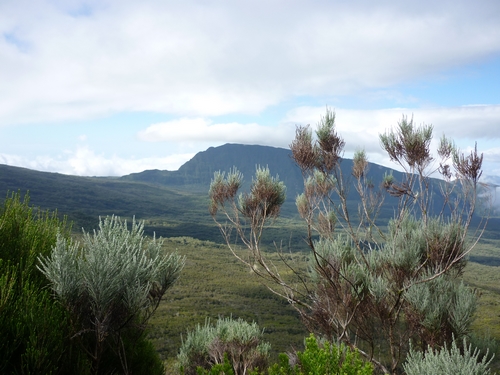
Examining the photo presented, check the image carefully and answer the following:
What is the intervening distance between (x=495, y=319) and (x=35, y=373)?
40831 millimetres

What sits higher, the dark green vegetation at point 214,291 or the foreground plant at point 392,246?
the foreground plant at point 392,246

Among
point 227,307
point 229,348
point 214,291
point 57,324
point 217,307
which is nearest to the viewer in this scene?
point 57,324

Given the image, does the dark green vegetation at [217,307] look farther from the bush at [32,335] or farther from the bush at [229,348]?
the bush at [32,335]

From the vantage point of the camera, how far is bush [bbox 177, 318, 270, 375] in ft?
23.2

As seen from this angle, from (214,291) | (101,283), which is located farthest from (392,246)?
(214,291)

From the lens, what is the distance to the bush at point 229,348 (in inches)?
278

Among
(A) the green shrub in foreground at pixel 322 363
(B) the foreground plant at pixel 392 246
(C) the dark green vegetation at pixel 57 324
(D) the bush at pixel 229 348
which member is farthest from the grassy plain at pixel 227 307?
(A) the green shrub in foreground at pixel 322 363

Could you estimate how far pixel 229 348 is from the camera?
733 cm

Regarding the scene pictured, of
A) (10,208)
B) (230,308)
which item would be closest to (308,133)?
(10,208)

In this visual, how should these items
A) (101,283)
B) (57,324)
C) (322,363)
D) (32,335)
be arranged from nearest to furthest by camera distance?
(322,363), (32,335), (57,324), (101,283)

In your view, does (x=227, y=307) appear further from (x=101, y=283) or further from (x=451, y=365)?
(x=451, y=365)

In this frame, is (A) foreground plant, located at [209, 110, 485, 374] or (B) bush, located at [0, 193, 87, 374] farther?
(A) foreground plant, located at [209, 110, 485, 374]

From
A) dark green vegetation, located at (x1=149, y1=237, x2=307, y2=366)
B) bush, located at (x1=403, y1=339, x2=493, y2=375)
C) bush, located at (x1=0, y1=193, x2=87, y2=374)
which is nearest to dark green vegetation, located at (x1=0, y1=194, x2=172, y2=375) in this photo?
bush, located at (x1=0, y1=193, x2=87, y2=374)

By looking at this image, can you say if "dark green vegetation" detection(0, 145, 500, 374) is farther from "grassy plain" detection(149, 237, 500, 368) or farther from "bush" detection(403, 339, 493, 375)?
"bush" detection(403, 339, 493, 375)
